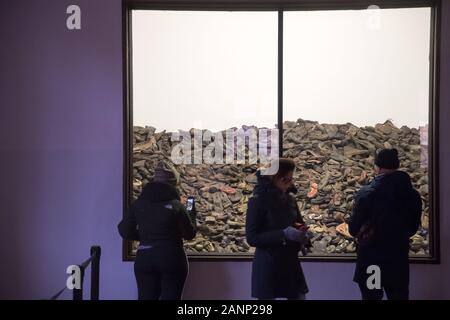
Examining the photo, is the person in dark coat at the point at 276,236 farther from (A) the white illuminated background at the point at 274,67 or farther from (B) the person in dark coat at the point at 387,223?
(A) the white illuminated background at the point at 274,67

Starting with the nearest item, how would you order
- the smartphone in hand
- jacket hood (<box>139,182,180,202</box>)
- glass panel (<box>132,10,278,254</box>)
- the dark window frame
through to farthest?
1. jacket hood (<box>139,182,180,202</box>)
2. the smartphone in hand
3. the dark window frame
4. glass panel (<box>132,10,278,254</box>)

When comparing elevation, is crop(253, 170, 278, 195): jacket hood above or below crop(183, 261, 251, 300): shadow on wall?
above

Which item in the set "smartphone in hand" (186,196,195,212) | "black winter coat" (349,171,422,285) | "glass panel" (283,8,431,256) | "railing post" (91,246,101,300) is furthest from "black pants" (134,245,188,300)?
"glass panel" (283,8,431,256)

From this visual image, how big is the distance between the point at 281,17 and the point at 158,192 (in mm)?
1771

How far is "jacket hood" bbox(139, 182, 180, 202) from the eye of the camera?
3195mm

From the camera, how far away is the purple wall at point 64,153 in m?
3.79

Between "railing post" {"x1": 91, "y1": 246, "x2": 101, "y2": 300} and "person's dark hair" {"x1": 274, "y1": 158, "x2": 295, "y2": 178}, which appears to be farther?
"railing post" {"x1": 91, "y1": 246, "x2": 101, "y2": 300}

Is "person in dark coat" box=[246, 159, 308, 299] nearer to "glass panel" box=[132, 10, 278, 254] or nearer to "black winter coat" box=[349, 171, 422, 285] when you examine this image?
"black winter coat" box=[349, 171, 422, 285]

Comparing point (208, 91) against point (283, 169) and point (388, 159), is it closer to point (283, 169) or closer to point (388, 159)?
point (283, 169)

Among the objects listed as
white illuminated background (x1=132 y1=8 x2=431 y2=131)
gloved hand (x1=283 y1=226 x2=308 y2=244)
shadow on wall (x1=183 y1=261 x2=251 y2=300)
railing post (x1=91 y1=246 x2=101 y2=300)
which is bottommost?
shadow on wall (x1=183 y1=261 x2=251 y2=300)

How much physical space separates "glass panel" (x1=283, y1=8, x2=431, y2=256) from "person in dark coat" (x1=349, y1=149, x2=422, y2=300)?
2.31ft

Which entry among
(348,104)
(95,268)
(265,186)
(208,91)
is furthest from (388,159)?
(95,268)

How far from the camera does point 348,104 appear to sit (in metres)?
4.16
